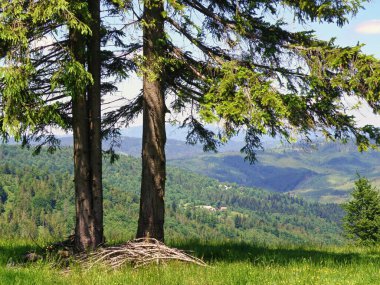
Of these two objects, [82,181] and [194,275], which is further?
[82,181]

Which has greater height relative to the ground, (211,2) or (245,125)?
(211,2)

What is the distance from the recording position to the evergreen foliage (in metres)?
40.1

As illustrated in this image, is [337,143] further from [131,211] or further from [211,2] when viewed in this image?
[131,211]

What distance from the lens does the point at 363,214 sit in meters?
41.8

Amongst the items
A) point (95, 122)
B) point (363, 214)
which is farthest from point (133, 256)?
point (363, 214)

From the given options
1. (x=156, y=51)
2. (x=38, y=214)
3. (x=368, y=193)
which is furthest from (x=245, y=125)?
(x=38, y=214)

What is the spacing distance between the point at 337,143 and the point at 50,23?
6177 millimetres

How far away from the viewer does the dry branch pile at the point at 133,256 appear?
791 centimetres

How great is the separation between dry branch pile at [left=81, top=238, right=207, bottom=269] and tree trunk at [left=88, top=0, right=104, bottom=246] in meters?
1.27

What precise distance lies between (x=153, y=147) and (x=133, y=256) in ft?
8.32

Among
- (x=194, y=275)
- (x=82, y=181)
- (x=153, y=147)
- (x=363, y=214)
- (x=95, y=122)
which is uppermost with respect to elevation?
(x=95, y=122)

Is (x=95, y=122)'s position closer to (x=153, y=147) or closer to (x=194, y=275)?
(x=153, y=147)

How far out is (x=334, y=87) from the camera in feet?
28.5

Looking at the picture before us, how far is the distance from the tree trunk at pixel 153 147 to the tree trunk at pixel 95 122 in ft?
3.00
